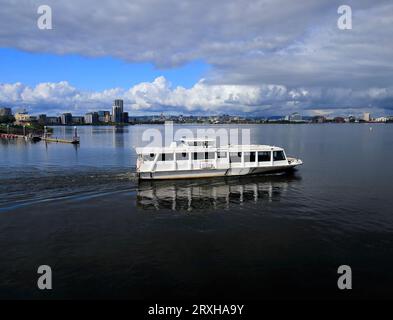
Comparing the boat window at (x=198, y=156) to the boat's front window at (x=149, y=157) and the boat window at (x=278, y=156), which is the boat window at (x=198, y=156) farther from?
the boat window at (x=278, y=156)

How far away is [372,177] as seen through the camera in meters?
57.1

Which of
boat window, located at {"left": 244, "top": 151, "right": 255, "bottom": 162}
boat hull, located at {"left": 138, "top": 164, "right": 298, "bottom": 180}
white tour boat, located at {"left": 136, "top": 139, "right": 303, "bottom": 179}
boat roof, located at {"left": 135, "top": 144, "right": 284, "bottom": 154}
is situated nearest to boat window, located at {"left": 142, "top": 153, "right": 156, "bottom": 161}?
white tour boat, located at {"left": 136, "top": 139, "right": 303, "bottom": 179}

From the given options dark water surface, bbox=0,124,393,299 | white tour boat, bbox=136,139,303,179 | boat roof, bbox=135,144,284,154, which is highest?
boat roof, bbox=135,144,284,154

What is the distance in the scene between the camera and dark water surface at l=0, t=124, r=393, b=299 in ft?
70.5

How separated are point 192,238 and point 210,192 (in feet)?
57.1

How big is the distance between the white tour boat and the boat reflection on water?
4.13ft

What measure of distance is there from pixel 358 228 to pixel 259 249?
11.4 m

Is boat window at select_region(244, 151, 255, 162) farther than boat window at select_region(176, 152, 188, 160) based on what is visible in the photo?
Yes

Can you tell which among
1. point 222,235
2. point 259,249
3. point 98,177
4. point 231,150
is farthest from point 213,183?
point 259,249

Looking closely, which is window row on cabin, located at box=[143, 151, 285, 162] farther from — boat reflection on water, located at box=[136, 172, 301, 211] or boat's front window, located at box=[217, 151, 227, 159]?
boat reflection on water, located at box=[136, 172, 301, 211]

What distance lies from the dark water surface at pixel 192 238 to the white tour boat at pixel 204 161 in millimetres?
3051

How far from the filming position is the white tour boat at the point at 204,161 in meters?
52.1

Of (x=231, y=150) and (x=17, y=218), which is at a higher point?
(x=231, y=150)
